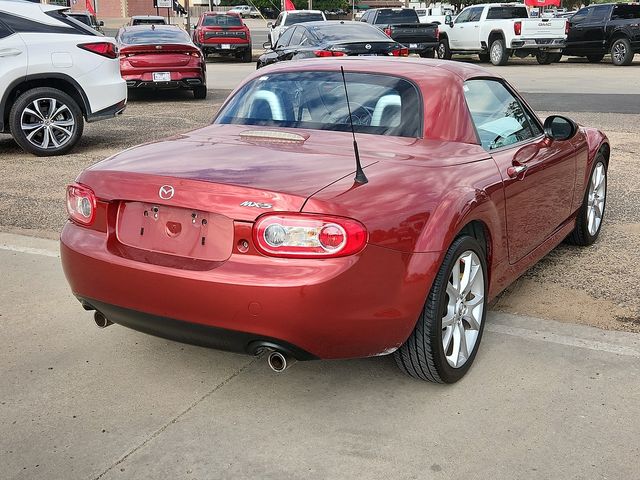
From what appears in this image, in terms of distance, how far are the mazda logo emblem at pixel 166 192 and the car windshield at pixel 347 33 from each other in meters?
12.1

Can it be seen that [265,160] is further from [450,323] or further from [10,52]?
[10,52]

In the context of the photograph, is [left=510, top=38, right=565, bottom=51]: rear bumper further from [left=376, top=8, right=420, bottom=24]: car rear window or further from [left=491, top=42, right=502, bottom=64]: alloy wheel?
[left=376, top=8, right=420, bottom=24]: car rear window

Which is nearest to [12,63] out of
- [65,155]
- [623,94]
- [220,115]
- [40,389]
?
[65,155]

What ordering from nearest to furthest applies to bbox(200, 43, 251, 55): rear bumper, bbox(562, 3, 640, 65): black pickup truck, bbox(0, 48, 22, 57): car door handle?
bbox(0, 48, 22, 57): car door handle < bbox(562, 3, 640, 65): black pickup truck < bbox(200, 43, 251, 55): rear bumper

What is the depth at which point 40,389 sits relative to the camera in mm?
3734

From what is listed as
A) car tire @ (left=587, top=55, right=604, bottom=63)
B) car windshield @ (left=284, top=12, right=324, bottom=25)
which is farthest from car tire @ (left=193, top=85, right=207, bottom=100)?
car tire @ (left=587, top=55, right=604, bottom=63)

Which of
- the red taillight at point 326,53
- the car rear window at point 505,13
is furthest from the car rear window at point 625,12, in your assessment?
the red taillight at point 326,53

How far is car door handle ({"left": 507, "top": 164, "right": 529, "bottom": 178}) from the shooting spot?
13.7 ft

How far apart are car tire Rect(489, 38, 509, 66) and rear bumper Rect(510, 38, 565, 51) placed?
45 centimetres

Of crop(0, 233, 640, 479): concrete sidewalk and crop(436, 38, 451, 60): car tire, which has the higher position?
crop(0, 233, 640, 479): concrete sidewalk

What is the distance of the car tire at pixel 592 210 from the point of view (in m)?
5.71

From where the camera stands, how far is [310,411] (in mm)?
3527

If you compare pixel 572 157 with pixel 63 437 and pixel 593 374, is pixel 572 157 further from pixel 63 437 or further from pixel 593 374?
pixel 63 437

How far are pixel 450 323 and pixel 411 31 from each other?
22.4 metres
